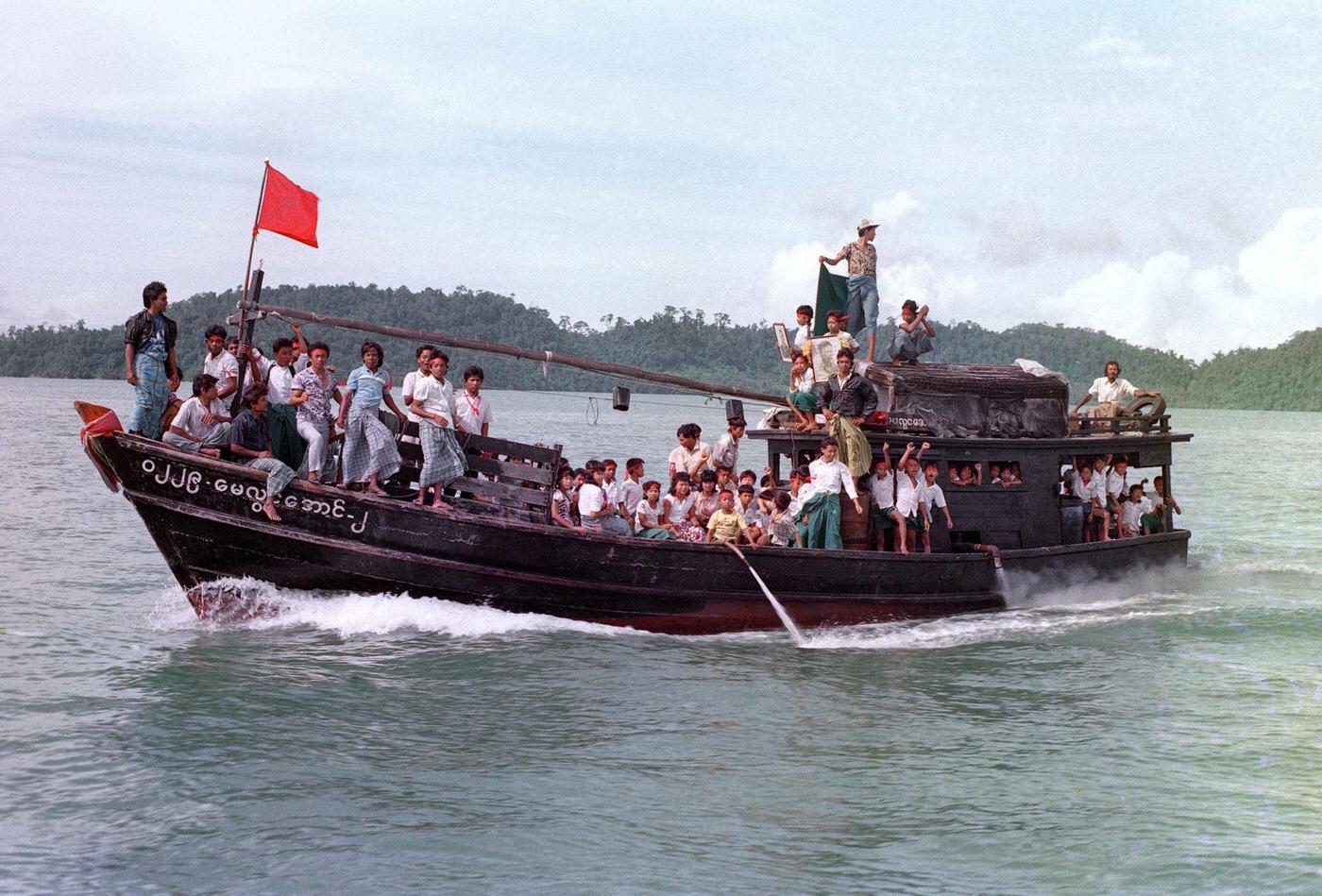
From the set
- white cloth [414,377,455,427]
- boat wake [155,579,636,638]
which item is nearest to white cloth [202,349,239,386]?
white cloth [414,377,455,427]

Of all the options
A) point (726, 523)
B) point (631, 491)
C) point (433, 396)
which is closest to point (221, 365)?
point (433, 396)

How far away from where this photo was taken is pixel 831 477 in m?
14.0

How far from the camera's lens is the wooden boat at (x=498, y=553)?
1234 centimetres

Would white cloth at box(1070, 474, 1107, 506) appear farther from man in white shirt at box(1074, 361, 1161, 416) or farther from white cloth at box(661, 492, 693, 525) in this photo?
white cloth at box(661, 492, 693, 525)

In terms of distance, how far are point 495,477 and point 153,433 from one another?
3.36 metres

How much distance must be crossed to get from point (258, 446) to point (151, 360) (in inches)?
49.8

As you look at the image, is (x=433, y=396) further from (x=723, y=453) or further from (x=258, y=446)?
(x=723, y=453)

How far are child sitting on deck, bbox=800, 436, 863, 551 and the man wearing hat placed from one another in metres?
2.63

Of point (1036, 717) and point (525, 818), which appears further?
point (1036, 717)

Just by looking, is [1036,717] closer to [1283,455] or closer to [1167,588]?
[1167,588]

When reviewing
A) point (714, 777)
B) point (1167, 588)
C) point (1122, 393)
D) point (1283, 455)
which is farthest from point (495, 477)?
point (1283, 455)

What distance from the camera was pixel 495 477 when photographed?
12.8 m

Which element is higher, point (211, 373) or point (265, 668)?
point (211, 373)

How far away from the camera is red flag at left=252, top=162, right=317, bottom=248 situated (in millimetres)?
13109
